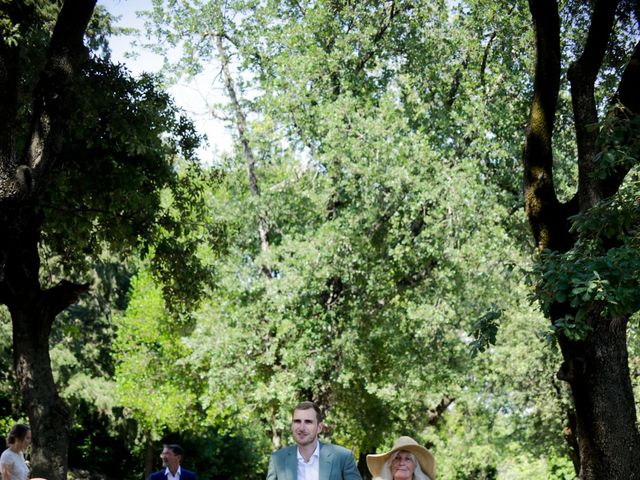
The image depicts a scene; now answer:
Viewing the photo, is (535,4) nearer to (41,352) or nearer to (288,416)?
(41,352)

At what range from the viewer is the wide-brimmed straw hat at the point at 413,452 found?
802 cm

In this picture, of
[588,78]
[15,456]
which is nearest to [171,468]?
[15,456]

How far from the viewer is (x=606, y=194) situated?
35.7 ft

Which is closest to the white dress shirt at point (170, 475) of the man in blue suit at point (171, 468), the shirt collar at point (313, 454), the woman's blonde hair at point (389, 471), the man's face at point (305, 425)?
the man in blue suit at point (171, 468)

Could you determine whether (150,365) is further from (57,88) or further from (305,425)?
(305,425)

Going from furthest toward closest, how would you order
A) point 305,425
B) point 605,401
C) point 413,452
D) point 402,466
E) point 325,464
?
1. point 605,401
2. point 413,452
3. point 402,466
4. point 325,464
5. point 305,425

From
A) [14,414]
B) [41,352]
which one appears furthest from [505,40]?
[14,414]

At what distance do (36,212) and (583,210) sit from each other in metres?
8.13

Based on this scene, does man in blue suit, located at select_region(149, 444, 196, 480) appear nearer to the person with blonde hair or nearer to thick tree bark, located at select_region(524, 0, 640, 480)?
the person with blonde hair

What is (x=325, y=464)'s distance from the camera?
286 inches

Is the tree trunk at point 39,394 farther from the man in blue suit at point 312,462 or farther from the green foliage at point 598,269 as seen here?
the green foliage at point 598,269

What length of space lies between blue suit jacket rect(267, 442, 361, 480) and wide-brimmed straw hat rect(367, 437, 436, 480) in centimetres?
72

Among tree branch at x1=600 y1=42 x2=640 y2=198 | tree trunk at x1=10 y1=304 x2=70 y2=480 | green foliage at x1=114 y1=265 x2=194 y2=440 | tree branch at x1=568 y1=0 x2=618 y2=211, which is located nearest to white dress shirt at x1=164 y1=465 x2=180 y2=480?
tree trunk at x1=10 y1=304 x2=70 y2=480

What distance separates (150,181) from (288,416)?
961 centimetres
